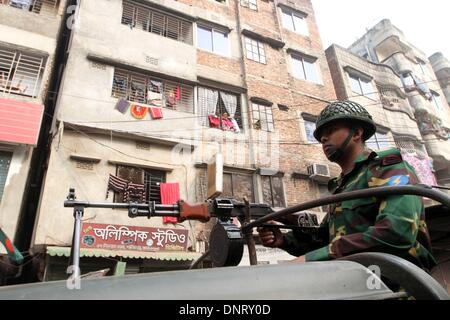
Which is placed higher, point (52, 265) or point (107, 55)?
point (107, 55)

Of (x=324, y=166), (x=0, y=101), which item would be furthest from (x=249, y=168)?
(x=0, y=101)

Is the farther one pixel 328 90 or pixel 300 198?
pixel 328 90

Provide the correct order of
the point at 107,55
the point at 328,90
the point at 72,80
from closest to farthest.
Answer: the point at 72,80 → the point at 107,55 → the point at 328,90

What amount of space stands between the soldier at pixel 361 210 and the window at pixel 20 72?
9599mm

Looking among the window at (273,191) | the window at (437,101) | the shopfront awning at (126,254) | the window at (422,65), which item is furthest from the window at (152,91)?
→ the window at (422,65)

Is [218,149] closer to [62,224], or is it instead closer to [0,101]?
[62,224]

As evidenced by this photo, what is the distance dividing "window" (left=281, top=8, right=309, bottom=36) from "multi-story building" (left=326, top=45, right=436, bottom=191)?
205 cm

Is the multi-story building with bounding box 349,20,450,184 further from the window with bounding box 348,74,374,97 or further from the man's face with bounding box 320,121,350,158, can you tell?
the man's face with bounding box 320,121,350,158

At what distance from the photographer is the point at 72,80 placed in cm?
942

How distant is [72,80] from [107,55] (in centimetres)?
162

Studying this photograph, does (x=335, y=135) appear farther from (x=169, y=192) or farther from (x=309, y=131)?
(x=309, y=131)

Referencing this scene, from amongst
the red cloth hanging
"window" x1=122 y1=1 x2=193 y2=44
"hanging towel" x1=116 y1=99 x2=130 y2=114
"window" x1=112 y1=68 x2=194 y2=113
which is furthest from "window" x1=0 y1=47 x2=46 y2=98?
the red cloth hanging

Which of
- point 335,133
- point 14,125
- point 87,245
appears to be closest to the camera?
point 335,133

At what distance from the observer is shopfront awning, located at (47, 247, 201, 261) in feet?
23.2
